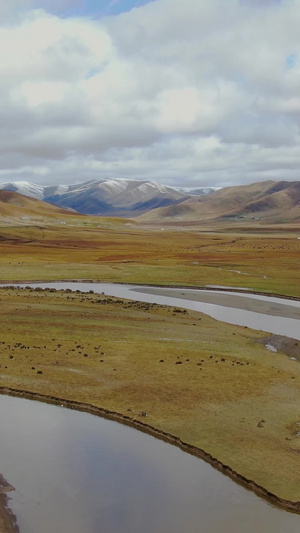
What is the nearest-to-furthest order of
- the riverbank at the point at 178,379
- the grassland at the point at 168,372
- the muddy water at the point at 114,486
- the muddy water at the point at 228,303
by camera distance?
the muddy water at the point at 114,486, the riverbank at the point at 178,379, the grassland at the point at 168,372, the muddy water at the point at 228,303

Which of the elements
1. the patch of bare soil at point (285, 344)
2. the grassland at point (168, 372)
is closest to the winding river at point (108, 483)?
the grassland at point (168, 372)

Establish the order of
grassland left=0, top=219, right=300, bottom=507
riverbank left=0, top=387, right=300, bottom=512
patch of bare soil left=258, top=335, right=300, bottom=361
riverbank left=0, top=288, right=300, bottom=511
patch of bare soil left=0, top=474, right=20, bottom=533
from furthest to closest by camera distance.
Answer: patch of bare soil left=258, top=335, right=300, bottom=361
grassland left=0, top=219, right=300, bottom=507
riverbank left=0, top=288, right=300, bottom=511
riverbank left=0, top=387, right=300, bottom=512
patch of bare soil left=0, top=474, right=20, bottom=533

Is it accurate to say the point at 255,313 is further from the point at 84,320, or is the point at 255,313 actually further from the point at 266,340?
the point at 84,320

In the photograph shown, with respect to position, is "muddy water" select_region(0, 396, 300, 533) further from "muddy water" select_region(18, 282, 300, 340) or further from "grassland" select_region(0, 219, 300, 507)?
"muddy water" select_region(18, 282, 300, 340)

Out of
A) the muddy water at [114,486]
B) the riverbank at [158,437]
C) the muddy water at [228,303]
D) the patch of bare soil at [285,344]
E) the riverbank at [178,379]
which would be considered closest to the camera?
the muddy water at [114,486]

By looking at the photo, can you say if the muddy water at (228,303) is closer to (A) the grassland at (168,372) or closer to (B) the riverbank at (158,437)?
(A) the grassland at (168,372)

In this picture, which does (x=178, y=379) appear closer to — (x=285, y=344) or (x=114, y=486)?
(x=114, y=486)

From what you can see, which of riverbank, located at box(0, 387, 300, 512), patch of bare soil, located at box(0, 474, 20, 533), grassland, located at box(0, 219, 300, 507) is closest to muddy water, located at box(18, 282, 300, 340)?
grassland, located at box(0, 219, 300, 507)
